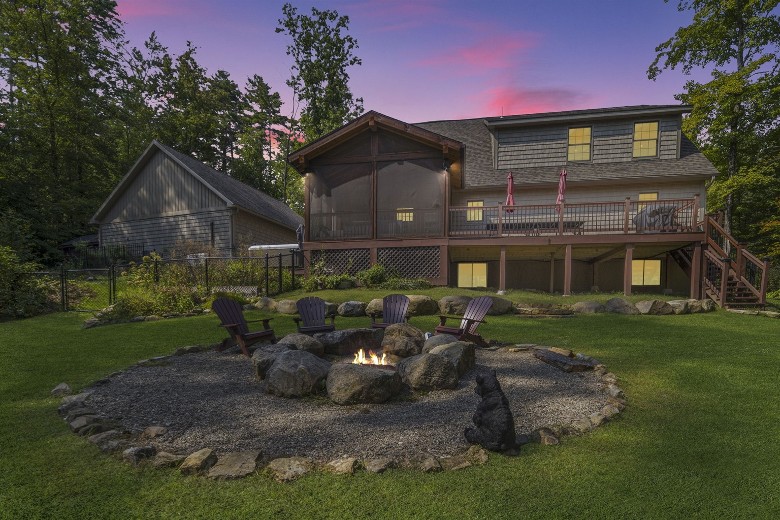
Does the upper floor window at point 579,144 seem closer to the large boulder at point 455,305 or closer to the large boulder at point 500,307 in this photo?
the large boulder at point 500,307

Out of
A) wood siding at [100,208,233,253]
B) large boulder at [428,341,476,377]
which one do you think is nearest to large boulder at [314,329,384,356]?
large boulder at [428,341,476,377]

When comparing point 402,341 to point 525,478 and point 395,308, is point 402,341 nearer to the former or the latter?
point 395,308

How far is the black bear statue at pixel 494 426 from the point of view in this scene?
11.0 ft

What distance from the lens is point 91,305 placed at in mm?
13258

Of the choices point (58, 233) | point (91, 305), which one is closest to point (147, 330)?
point (91, 305)

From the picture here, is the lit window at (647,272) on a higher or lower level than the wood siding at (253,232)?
lower

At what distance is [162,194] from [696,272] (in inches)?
1014

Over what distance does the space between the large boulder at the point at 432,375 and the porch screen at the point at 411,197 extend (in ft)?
35.1

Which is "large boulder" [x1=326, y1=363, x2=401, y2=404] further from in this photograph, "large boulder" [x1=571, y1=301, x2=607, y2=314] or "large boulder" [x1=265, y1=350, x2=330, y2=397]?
"large boulder" [x1=571, y1=301, x2=607, y2=314]

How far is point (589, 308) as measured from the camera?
1132 centimetres

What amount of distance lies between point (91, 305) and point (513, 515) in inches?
607

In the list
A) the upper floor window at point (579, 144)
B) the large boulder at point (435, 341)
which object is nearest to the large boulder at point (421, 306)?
the large boulder at point (435, 341)

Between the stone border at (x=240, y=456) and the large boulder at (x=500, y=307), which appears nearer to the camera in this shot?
the stone border at (x=240, y=456)

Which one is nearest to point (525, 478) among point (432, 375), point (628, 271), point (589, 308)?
point (432, 375)
